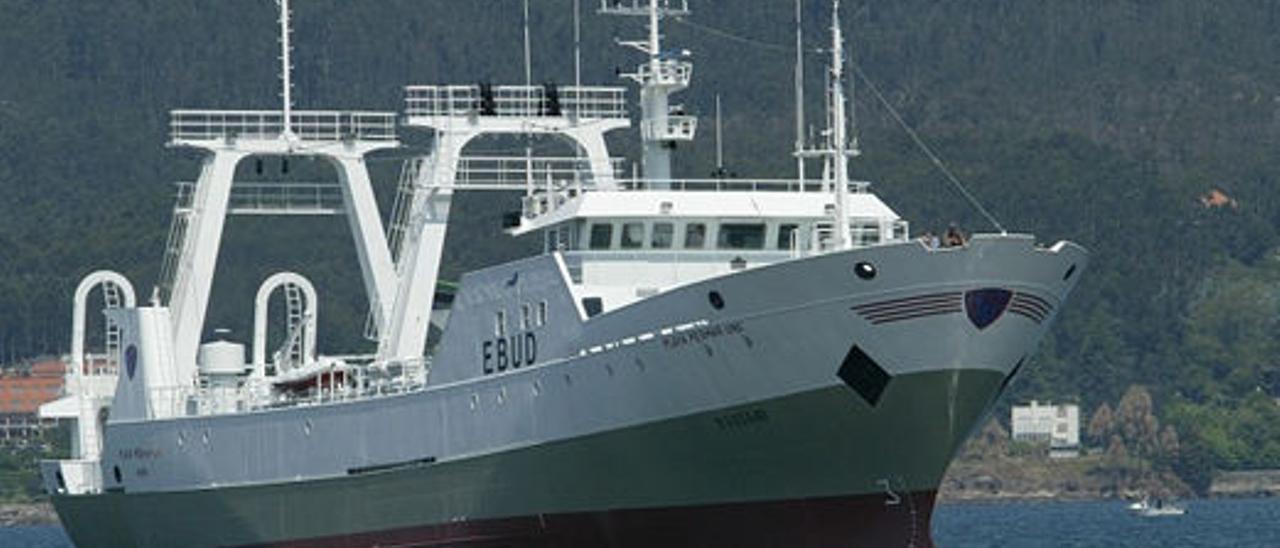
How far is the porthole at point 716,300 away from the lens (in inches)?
2470

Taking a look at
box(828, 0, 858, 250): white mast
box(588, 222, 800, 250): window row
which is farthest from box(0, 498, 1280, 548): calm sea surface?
box(828, 0, 858, 250): white mast

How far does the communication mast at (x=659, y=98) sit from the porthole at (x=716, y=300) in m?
8.27

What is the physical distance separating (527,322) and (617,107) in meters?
12.6

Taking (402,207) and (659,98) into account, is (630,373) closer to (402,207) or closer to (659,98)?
(659,98)

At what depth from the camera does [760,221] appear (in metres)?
67.4

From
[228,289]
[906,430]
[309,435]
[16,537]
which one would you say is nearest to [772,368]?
[906,430]

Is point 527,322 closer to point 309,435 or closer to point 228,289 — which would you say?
point 309,435

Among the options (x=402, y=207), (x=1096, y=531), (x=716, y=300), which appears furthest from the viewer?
(x=1096, y=531)

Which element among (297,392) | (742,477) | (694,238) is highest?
(694,238)

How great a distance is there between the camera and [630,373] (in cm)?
6412

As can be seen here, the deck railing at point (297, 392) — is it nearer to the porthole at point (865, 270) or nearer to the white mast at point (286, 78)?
the white mast at point (286, 78)

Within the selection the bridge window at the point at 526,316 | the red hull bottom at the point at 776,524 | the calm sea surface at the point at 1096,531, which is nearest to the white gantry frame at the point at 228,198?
the bridge window at the point at 526,316

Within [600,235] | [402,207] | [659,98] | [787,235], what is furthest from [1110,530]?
[600,235]

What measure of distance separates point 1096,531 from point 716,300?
3401 inches
